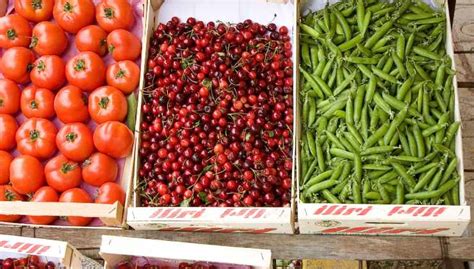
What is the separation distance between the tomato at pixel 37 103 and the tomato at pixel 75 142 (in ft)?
0.49

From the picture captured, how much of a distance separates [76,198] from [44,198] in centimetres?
14

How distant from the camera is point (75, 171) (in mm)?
2602

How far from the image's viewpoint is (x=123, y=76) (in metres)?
2.75

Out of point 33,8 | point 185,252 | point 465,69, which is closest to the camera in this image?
point 185,252

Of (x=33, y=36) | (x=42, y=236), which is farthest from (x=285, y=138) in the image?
(x=33, y=36)

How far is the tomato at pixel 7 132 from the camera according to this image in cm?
270

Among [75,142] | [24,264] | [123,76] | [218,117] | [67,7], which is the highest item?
[67,7]

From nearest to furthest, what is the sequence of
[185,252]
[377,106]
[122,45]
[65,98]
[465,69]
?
[185,252], [377,106], [65,98], [122,45], [465,69]

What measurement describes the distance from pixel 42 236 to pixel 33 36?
3.14 ft

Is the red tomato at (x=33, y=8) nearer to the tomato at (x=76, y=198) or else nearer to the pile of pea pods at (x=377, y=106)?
the tomato at (x=76, y=198)

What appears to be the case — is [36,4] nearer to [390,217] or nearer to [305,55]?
[305,55]

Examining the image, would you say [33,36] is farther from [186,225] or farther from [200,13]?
[186,225]

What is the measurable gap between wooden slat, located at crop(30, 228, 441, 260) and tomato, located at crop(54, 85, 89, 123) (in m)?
0.55

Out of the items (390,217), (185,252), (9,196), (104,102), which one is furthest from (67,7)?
(390,217)
